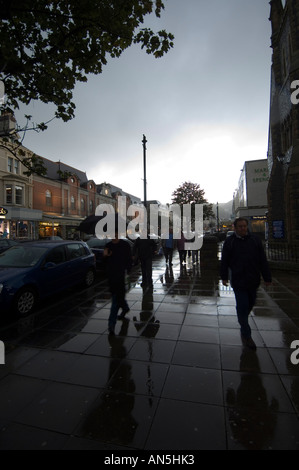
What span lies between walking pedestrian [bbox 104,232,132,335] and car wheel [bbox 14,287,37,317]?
2.13 metres

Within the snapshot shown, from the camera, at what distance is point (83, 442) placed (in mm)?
1988

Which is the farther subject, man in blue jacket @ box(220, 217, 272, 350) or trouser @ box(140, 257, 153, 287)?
trouser @ box(140, 257, 153, 287)

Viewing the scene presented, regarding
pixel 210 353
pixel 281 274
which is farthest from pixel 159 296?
pixel 281 274

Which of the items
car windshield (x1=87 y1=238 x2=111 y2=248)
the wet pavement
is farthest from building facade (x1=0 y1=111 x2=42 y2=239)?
the wet pavement

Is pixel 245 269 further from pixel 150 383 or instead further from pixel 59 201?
pixel 59 201

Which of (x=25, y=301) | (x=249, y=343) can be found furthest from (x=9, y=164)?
(x=249, y=343)

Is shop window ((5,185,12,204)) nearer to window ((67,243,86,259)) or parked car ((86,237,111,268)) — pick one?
parked car ((86,237,111,268))

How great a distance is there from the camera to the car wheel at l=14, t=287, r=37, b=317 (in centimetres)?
493

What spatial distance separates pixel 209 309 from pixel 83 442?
397cm

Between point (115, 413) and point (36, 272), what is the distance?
400 cm

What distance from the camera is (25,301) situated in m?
5.14

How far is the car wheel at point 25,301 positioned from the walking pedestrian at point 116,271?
213 centimetres
